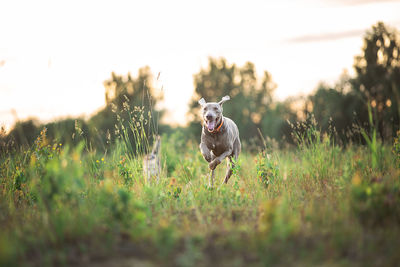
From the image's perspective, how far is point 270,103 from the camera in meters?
29.5

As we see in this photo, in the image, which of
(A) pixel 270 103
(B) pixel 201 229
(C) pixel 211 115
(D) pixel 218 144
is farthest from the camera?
(A) pixel 270 103

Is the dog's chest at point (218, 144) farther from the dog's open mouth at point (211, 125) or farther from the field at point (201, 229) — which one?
the field at point (201, 229)

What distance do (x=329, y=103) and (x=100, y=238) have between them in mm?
16578

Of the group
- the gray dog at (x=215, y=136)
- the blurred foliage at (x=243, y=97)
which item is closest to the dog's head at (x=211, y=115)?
the gray dog at (x=215, y=136)

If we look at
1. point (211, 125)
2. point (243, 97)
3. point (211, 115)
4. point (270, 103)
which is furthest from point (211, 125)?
point (270, 103)

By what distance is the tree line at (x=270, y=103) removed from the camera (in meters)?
7.50

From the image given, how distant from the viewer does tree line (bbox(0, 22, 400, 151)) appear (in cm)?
750

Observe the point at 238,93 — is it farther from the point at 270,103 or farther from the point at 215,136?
the point at 215,136

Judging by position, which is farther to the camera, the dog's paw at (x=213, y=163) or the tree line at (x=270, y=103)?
the tree line at (x=270, y=103)

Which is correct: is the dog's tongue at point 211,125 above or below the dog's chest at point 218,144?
above

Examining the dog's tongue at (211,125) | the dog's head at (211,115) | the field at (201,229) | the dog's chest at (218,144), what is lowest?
the field at (201,229)

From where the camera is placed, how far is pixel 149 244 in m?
2.88

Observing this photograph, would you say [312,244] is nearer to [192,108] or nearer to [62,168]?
[62,168]

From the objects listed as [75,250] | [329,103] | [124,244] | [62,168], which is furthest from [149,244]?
[329,103]
